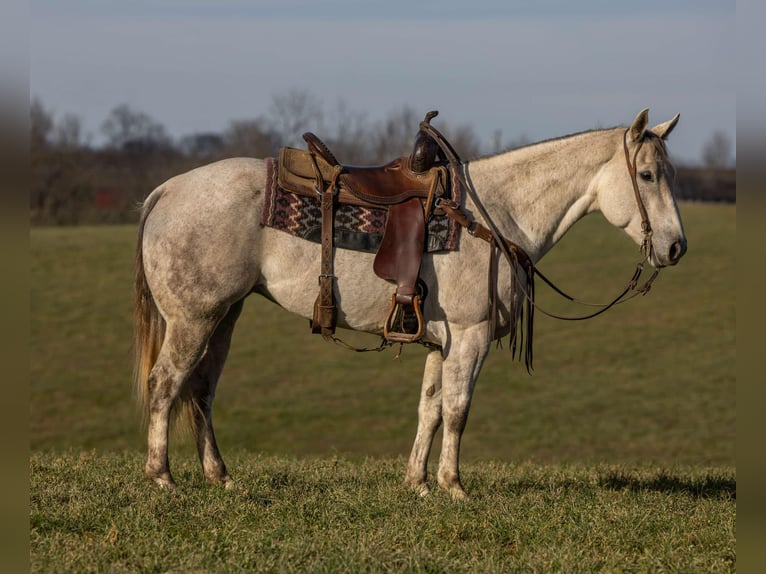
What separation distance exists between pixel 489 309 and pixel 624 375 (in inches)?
904

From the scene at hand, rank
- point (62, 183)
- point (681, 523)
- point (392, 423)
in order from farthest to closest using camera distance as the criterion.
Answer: point (62, 183), point (392, 423), point (681, 523)

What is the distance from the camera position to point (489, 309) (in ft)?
21.4

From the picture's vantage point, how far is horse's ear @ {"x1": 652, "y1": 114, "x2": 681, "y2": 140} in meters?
6.74

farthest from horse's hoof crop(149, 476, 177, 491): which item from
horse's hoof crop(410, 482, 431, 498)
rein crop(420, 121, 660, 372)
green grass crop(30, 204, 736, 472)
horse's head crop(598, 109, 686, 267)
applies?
green grass crop(30, 204, 736, 472)

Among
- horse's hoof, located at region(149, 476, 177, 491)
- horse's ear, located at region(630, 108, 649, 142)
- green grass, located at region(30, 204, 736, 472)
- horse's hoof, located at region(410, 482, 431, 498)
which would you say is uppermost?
horse's ear, located at region(630, 108, 649, 142)

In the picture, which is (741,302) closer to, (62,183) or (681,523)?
(681,523)

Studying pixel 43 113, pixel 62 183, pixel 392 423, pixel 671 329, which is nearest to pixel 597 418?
pixel 392 423

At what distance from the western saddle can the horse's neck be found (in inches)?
19.7

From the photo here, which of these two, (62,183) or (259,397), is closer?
(259,397)

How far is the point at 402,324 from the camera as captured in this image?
6.49 m

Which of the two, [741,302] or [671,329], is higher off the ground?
[741,302]

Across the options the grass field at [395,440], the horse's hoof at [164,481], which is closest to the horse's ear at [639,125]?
the grass field at [395,440]

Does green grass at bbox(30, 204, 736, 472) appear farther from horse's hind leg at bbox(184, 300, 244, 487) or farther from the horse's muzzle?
the horse's muzzle

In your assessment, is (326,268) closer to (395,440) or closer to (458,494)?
(458,494)
